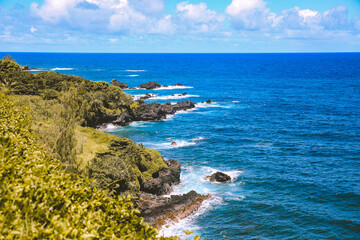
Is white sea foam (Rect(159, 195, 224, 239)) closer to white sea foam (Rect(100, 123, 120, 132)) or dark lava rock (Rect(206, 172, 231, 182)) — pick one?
dark lava rock (Rect(206, 172, 231, 182))

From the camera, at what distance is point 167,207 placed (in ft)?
92.5

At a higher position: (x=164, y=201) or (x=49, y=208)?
(x=49, y=208)

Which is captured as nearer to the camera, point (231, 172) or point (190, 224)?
point (190, 224)

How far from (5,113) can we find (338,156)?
4451cm

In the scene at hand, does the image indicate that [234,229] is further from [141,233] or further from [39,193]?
[39,193]

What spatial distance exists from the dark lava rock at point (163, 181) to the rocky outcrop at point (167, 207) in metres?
1.38

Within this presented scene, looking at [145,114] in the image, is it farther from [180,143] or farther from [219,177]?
[219,177]

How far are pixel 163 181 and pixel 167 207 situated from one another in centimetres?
476

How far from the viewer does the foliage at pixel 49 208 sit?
5.91 m

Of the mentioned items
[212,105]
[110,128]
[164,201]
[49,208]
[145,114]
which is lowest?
[164,201]

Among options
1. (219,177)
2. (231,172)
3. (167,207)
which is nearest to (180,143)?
(231,172)

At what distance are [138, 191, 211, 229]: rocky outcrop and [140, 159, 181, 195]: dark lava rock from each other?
4.53ft

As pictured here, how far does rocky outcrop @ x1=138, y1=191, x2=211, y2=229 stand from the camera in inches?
1050

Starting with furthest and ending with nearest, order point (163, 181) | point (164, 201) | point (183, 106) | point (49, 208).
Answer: point (183, 106), point (163, 181), point (164, 201), point (49, 208)
